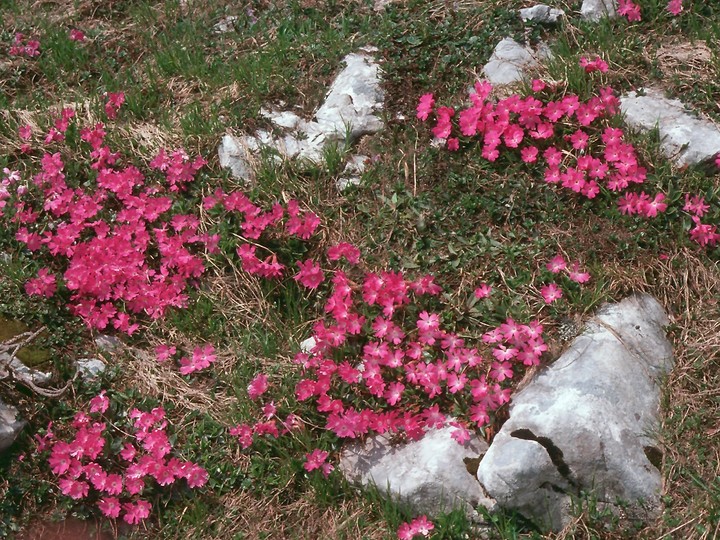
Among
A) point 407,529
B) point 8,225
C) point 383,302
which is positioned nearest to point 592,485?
point 407,529

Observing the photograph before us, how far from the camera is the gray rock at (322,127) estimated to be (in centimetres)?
510

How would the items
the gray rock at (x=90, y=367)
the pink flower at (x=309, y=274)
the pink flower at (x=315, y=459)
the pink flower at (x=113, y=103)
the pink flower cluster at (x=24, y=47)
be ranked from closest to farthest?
the pink flower at (x=315, y=459), the gray rock at (x=90, y=367), the pink flower at (x=309, y=274), the pink flower at (x=113, y=103), the pink flower cluster at (x=24, y=47)

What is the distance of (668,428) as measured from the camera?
12.8ft

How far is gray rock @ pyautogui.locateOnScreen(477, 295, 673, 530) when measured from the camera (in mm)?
3730

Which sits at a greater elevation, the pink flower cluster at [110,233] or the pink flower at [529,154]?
the pink flower at [529,154]

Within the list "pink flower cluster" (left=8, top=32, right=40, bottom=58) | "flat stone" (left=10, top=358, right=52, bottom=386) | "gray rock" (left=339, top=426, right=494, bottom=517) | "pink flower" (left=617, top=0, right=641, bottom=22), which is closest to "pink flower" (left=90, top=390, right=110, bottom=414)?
"flat stone" (left=10, top=358, right=52, bottom=386)

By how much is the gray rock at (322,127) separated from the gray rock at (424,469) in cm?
191

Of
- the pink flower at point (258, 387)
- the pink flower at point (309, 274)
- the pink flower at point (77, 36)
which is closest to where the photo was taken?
the pink flower at point (258, 387)

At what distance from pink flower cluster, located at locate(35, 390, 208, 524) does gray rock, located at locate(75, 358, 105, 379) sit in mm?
213

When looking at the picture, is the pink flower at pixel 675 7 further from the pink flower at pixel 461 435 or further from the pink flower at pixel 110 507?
the pink flower at pixel 110 507

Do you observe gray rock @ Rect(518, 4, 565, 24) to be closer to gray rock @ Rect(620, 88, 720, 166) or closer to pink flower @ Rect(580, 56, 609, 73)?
pink flower @ Rect(580, 56, 609, 73)

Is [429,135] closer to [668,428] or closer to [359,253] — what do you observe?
[359,253]

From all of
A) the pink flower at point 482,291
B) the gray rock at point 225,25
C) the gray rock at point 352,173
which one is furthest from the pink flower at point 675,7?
the gray rock at point 225,25

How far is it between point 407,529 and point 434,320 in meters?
1.06
